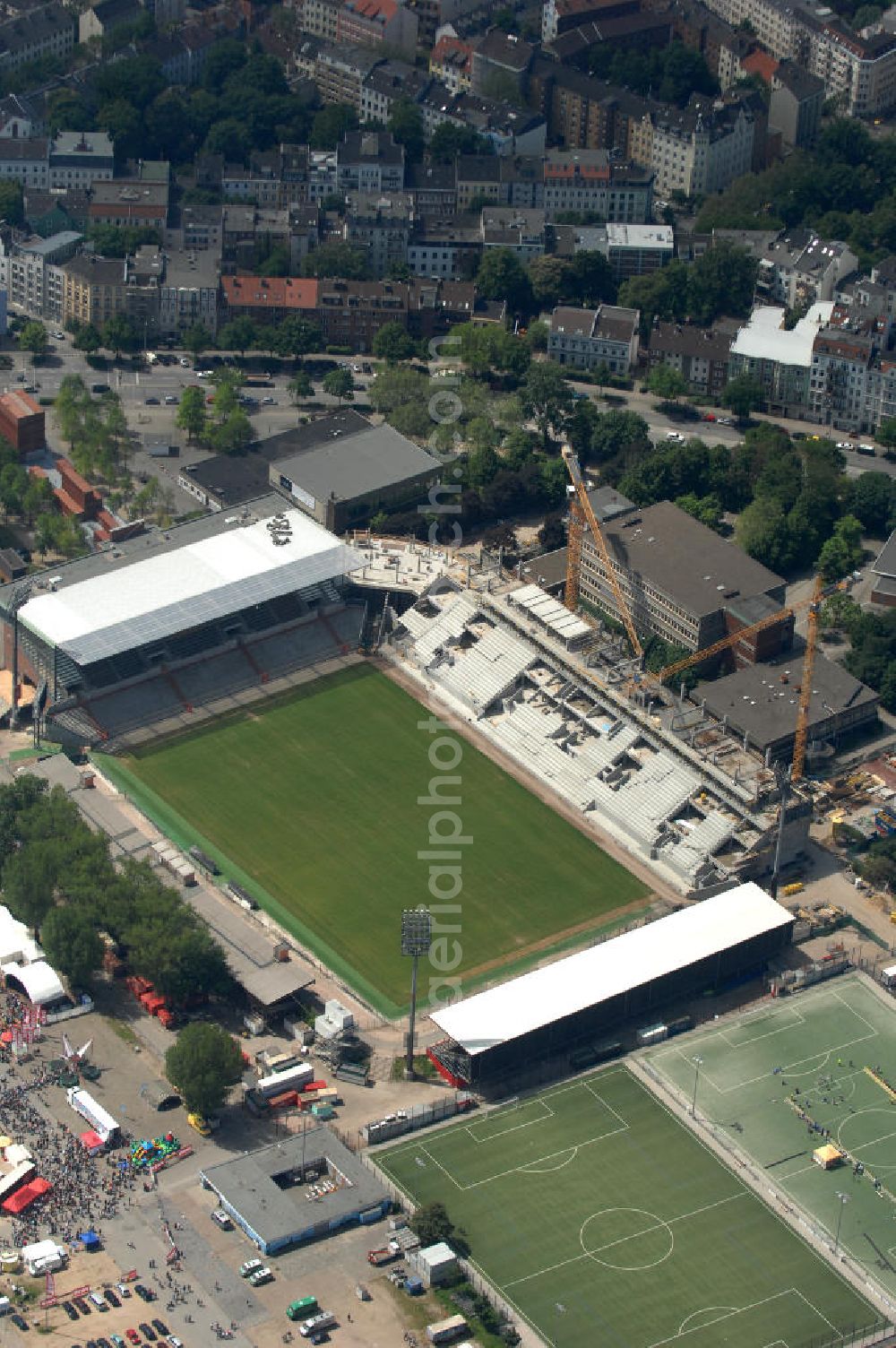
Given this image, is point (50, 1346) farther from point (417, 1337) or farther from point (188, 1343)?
point (417, 1337)

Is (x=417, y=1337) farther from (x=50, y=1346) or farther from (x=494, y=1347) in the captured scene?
(x=50, y=1346)

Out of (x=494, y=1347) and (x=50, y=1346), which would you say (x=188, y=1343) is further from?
(x=494, y=1347)

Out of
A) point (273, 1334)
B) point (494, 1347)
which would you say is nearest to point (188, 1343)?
point (273, 1334)

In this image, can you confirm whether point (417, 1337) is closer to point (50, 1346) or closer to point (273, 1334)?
point (273, 1334)

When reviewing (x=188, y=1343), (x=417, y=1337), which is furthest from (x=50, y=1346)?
(x=417, y=1337)

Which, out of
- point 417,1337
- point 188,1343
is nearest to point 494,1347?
point 417,1337
